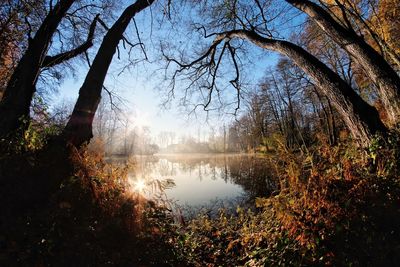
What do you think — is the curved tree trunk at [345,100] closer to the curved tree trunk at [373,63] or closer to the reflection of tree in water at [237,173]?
the curved tree trunk at [373,63]

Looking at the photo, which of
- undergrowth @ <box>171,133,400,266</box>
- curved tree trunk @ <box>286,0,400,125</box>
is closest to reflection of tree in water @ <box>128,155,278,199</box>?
A: undergrowth @ <box>171,133,400,266</box>

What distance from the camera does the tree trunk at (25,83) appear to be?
3566mm

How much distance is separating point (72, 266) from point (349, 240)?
279 cm

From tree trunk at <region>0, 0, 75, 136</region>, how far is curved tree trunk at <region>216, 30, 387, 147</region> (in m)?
4.56

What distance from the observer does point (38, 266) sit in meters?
2.11

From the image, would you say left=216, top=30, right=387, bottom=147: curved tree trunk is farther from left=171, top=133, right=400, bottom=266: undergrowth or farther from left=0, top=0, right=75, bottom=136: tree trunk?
left=0, top=0, right=75, bottom=136: tree trunk

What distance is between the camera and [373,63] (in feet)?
12.7

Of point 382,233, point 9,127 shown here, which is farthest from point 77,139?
point 382,233

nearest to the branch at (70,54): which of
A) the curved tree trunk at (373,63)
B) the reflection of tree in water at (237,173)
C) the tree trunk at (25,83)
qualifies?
the tree trunk at (25,83)

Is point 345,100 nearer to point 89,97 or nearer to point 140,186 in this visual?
point 140,186

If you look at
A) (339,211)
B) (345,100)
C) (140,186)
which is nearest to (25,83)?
(140,186)

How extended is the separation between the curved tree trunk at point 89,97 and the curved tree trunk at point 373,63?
403cm

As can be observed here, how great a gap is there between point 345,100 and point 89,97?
4121mm

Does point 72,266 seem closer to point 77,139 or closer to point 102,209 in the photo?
point 102,209
